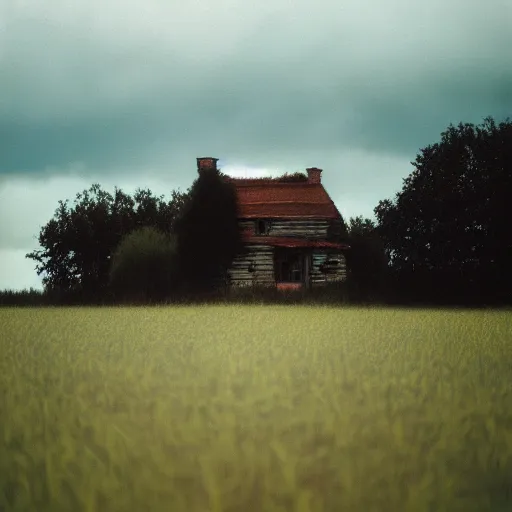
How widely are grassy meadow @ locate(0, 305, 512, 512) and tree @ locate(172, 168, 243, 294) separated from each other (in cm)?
2457

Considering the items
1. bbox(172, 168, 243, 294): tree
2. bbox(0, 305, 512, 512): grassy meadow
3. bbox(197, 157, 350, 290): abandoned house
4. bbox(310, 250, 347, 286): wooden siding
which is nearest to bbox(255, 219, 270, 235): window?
bbox(197, 157, 350, 290): abandoned house

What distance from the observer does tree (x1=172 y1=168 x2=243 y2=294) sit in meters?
35.1

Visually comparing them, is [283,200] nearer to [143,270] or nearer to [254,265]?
[254,265]

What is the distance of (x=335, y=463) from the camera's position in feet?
13.8

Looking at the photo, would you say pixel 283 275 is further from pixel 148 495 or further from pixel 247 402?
pixel 148 495

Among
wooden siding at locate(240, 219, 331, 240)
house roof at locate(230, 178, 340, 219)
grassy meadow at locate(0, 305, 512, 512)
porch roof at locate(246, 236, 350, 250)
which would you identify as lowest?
grassy meadow at locate(0, 305, 512, 512)

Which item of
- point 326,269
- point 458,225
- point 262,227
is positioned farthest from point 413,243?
point 262,227

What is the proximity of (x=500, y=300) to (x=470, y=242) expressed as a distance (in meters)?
2.83

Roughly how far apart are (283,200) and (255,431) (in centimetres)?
3689

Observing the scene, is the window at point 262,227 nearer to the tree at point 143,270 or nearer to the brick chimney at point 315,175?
the brick chimney at point 315,175

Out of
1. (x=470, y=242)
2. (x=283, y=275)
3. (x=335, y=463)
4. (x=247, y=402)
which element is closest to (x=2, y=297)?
(x=283, y=275)

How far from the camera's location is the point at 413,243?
1351 inches

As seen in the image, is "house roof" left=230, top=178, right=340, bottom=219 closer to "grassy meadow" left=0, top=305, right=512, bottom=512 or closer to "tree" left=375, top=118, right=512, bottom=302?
"tree" left=375, top=118, right=512, bottom=302

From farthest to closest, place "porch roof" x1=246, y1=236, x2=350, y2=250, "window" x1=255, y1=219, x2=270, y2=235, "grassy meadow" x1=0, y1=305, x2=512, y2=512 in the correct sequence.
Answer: "window" x1=255, y1=219, x2=270, y2=235 → "porch roof" x1=246, y1=236, x2=350, y2=250 → "grassy meadow" x1=0, y1=305, x2=512, y2=512
